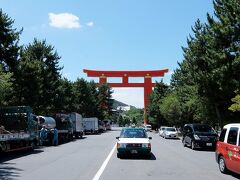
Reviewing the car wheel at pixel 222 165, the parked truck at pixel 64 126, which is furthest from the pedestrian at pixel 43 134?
the car wheel at pixel 222 165

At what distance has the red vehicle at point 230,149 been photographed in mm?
13437

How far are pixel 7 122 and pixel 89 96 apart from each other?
6482 centimetres

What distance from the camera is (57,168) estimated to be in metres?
Answer: 16.2

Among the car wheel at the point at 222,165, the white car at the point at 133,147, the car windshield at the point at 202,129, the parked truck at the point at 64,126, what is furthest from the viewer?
the parked truck at the point at 64,126

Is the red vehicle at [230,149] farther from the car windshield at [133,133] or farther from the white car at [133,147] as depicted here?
the car windshield at [133,133]

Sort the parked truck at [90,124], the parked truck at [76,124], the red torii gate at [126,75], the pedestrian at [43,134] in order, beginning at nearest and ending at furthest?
the pedestrian at [43,134] < the parked truck at [76,124] < the parked truck at [90,124] < the red torii gate at [126,75]

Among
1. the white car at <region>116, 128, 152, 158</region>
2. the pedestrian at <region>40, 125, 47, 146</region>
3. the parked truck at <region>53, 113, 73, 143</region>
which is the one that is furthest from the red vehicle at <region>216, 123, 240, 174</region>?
the parked truck at <region>53, 113, 73, 143</region>

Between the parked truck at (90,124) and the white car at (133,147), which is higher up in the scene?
the parked truck at (90,124)

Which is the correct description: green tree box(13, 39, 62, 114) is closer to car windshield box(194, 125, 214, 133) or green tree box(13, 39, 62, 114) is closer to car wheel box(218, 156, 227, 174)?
car windshield box(194, 125, 214, 133)

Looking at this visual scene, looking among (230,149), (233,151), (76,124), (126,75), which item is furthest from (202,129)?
(126,75)

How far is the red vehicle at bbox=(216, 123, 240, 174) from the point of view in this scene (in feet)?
44.1

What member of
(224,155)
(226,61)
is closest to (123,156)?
(224,155)

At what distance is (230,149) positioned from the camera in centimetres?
1398

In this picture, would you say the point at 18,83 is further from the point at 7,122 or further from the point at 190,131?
the point at 190,131
